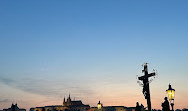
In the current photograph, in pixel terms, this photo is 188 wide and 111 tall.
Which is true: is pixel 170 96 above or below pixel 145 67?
below

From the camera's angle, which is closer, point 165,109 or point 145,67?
point 145,67

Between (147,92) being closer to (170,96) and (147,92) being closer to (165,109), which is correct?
(170,96)

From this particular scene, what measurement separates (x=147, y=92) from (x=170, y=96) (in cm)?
198

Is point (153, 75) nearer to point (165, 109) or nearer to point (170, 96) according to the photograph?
point (170, 96)

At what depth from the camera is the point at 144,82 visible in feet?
56.4

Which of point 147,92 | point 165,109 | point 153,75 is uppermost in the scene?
point 153,75

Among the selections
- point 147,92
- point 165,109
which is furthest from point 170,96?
point 165,109

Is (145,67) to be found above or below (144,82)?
above

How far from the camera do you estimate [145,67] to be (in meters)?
17.5

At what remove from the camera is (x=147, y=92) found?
1667 centimetres

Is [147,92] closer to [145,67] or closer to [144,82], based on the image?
[144,82]

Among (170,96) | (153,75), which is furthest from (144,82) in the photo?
(170,96)

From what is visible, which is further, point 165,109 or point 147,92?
point 165,109

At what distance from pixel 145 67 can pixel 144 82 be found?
1.11m
